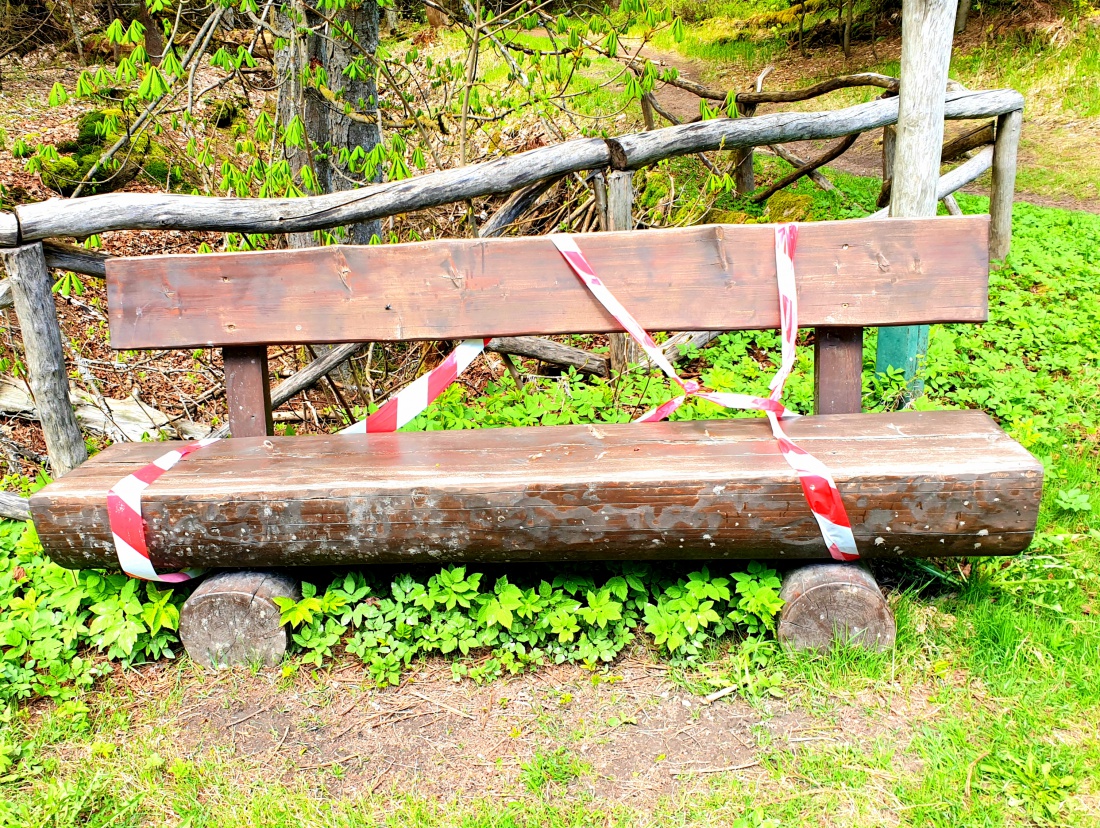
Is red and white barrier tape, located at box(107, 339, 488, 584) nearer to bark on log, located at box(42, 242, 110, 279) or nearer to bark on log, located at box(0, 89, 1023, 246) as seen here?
bark on log, located at box(0, 89, 1023, 246)

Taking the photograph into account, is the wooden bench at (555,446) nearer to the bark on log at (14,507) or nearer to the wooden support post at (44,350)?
the wooden support post at (44,350)

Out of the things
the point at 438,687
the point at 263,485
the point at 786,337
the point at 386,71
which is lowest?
the point at 438,687

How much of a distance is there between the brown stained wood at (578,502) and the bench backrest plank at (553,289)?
0.43 meters

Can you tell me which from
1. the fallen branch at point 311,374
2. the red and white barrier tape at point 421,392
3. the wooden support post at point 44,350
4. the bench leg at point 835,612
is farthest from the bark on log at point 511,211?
the bench leg at point 835,612

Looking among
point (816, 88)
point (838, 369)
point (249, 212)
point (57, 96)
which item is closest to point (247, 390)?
point (249, 212)

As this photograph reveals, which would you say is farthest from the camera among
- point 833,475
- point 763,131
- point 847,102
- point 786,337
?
point 847,102

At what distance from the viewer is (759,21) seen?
Result: 16.8m

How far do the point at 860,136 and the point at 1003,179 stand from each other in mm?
6316

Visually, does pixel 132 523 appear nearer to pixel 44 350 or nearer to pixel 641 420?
pixel 44 350

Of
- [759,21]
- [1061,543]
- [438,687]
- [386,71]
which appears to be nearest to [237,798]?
[438,687]

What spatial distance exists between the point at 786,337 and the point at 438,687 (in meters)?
1.57

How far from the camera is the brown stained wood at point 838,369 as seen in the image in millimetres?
2986

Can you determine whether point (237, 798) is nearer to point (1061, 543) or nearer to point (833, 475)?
point (833, 475)

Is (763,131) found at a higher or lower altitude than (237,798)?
higher
